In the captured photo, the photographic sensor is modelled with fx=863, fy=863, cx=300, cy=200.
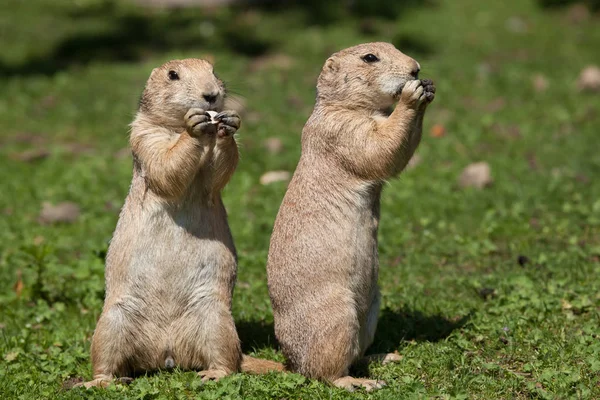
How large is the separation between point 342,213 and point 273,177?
400 cm

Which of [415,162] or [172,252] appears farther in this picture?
[415,162]

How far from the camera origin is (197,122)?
4762 mm

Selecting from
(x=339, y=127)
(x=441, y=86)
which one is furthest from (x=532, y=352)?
(x=441, y=86)

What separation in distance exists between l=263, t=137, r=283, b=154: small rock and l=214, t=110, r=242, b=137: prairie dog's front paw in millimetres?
4896

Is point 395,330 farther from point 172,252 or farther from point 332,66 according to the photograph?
point 332,66

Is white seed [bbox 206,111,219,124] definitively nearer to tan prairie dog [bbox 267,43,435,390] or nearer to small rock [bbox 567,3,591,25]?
tan prairie dog [bbox 267,43,435,390]

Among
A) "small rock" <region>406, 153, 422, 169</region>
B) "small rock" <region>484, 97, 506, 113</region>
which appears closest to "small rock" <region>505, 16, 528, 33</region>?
"small rock" <region>484, 97, 506, 113</region>

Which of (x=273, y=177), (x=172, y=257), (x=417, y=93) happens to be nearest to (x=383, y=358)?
(x=172, y=257)

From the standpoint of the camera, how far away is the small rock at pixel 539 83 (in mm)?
11508

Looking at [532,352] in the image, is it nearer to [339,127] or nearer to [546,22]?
[339,127]

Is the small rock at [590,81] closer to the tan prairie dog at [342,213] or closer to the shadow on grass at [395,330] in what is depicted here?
the shadow on grass at [395,330]

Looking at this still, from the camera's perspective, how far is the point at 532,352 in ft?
16.6

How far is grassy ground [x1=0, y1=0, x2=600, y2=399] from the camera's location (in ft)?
16.8

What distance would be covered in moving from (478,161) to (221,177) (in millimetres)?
4787
